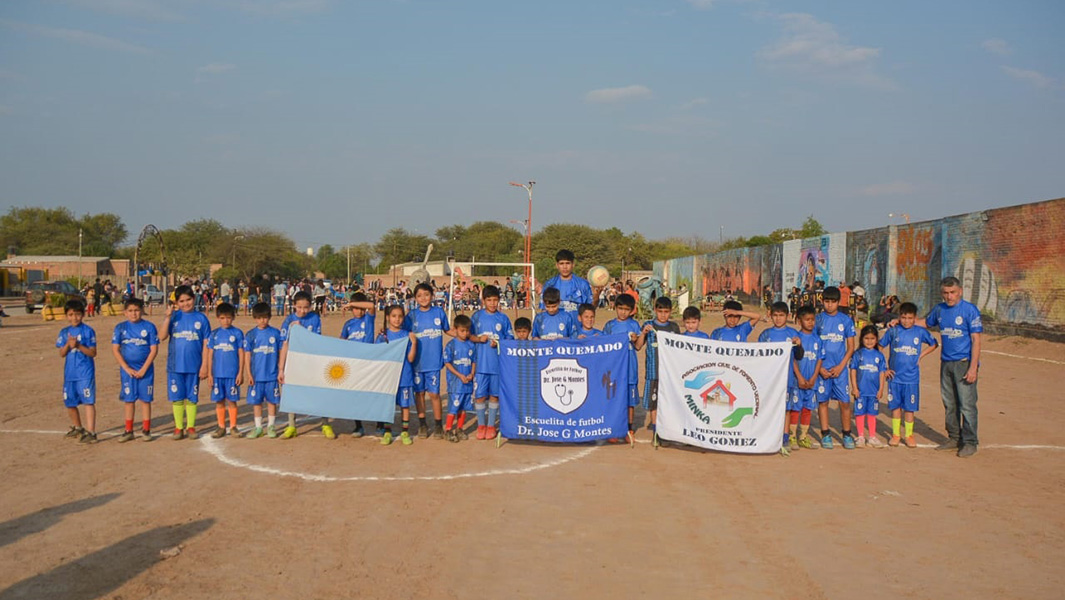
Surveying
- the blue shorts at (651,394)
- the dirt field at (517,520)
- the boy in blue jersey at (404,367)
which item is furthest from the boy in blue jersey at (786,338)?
the boy in blue jersey at (404,367)

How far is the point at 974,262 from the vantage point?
23.8 metres

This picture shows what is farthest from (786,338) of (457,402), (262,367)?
(262,367)

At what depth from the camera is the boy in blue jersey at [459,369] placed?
9.77 meters

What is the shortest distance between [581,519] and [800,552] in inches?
69.4

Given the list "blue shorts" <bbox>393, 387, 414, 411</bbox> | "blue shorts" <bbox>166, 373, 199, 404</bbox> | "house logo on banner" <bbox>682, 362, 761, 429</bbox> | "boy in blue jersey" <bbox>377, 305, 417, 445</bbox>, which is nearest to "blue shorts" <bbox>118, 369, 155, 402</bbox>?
"blue shorts" <bbox>166, 373, 199, 404</bbox>

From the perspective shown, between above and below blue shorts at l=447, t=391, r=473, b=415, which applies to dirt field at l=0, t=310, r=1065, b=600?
below

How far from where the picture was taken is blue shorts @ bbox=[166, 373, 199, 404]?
9.69 meters

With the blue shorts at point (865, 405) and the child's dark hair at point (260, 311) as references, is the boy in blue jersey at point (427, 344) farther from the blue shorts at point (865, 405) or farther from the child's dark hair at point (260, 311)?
the blue shorts at point (865, 405)

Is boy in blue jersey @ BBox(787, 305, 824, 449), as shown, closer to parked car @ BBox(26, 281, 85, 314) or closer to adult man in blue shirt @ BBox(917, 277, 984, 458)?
adult man in blue shirt @ BBox(917, 277, 984, 458)

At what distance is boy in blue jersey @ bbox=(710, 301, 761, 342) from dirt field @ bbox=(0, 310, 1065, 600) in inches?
56.7

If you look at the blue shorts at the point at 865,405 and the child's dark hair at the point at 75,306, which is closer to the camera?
the child's dark hair at the point at 75,306

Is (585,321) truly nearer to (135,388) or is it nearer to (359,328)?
(359,328)

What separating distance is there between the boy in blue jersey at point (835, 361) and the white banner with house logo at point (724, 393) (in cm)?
77

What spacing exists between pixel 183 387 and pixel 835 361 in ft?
26.2
